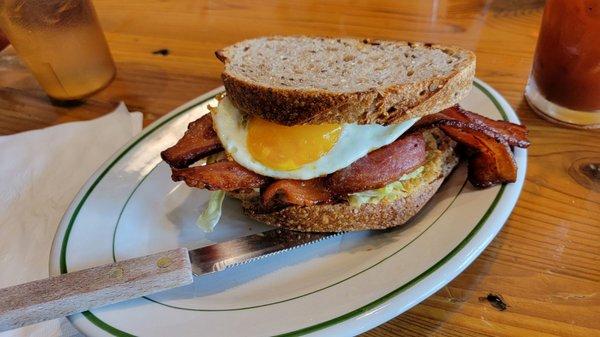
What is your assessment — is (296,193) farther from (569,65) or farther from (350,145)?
(569,65)

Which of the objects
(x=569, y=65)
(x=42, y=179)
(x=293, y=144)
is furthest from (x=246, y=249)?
(x=569, y=65)

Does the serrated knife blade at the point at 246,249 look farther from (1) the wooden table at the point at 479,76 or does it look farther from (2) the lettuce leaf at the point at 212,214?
(1) the wooden table at the point at 479,76

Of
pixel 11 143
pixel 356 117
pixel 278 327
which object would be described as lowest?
pixel 11 143

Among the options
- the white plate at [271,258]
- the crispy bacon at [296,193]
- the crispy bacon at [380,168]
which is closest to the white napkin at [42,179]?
the white plate at [271,258]

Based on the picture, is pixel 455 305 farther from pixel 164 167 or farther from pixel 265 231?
pixel 164 167

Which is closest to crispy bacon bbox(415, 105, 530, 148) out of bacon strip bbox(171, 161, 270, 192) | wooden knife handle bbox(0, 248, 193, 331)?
bacon strip bbox(171, 161, 270, 192)

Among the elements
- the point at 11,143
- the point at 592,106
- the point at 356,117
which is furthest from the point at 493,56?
the point at 11,143

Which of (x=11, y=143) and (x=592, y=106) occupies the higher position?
(x=592, y=106)
